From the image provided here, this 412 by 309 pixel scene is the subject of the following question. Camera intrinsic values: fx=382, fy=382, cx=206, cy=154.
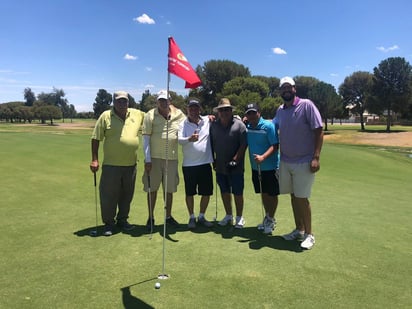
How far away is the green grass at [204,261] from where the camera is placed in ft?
13.2

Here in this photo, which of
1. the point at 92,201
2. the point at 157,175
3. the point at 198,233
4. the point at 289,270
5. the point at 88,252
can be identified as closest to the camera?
the point at 289,270

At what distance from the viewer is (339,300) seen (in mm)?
4016

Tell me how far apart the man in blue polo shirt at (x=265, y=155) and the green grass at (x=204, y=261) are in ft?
1.56

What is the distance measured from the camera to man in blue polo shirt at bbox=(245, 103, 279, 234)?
6.31 meters

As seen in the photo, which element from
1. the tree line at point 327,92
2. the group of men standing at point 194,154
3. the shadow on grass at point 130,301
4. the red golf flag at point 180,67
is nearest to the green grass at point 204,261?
the shadow on grass at point 130,301

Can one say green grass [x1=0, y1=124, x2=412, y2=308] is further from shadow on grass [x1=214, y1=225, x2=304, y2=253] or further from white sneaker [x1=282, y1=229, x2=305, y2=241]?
white sneaker [x1=282, y1=229, x2=305, y2=241]

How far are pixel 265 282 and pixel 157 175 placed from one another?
306 centimetres

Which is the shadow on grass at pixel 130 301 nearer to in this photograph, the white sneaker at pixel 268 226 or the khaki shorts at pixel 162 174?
the khaki shorts at pixel 162 174

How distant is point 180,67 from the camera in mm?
5039

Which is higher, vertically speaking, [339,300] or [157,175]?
[157,175]

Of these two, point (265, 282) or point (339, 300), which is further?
point (265, 282)

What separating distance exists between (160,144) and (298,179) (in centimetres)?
240

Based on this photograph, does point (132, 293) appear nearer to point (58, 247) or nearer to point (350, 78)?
point (58, 247)

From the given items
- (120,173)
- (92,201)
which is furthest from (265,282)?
(92,201)
